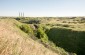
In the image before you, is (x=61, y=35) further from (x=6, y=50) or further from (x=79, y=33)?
(x=6, y=50)

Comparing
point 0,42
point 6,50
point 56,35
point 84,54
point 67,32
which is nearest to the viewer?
point 6,50

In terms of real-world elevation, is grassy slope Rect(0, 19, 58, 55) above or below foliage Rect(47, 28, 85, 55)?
above

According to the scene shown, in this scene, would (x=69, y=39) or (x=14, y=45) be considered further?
(x=69, y=39)

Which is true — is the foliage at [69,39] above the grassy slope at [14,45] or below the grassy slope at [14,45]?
below

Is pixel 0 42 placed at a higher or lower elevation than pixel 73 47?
higher

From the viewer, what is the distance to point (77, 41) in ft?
185

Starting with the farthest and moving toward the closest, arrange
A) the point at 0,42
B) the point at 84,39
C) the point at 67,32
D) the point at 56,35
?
the point at 56,35
the point at 67,32
the point at 84,39
the point at 0,42

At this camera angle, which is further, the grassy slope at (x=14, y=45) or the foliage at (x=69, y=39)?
the foliage at (x=69, y=39)

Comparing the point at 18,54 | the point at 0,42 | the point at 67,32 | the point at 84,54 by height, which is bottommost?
the point at 84,54

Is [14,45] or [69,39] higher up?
[14,45]

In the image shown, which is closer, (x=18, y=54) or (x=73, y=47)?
(x=18, y=54)

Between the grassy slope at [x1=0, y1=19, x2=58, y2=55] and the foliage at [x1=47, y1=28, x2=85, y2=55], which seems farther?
the foliage at [x1=47, y1=28, x2=85, y2=55]

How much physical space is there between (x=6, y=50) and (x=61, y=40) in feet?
185

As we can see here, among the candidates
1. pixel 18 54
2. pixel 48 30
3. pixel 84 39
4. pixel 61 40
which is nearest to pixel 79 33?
pixel 84 39
